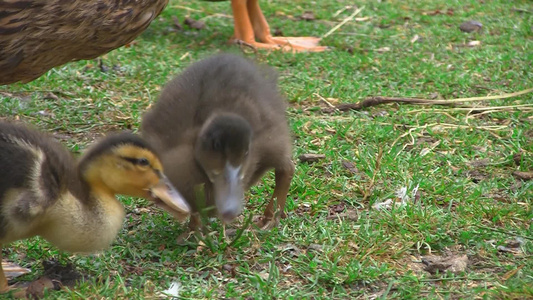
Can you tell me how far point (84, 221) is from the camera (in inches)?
120

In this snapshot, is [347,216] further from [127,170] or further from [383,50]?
[383,50]

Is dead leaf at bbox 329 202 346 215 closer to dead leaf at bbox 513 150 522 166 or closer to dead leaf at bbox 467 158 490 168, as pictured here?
dead leaf at bbox 467 158 490 168

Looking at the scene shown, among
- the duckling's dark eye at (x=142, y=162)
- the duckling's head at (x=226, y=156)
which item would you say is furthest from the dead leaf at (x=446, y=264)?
the duckling's dark eye at (x=142, y=162)

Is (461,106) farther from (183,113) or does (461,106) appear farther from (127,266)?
(127,266)

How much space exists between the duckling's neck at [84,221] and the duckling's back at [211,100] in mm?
534

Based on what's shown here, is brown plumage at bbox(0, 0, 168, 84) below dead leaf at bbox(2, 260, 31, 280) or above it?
above

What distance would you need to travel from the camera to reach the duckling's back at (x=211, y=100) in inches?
142

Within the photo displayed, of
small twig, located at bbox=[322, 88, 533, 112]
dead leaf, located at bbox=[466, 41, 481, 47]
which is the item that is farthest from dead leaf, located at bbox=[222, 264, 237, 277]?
dead leaf, located at bbox=[466, 41, 481, 47]

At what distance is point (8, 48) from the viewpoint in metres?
3.91

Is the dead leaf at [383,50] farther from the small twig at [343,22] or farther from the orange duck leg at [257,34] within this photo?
the small twig at [343,22]

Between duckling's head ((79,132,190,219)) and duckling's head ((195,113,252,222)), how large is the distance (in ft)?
0.60

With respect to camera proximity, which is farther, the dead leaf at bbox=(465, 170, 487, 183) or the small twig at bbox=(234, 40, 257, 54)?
the small twig at bbox=(234, 40, 257, 54)

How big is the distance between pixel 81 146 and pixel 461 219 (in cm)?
225

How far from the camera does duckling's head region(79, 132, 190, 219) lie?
3102mm
